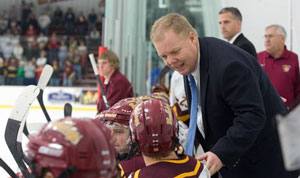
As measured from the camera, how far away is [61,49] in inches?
524

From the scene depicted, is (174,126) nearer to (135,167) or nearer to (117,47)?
(135,167)

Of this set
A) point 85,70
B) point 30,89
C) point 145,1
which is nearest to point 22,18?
point 85,70

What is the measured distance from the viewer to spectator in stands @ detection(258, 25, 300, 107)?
3.79 m

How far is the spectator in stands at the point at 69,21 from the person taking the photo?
49.3 ft

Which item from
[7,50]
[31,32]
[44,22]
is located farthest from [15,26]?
[7,50]

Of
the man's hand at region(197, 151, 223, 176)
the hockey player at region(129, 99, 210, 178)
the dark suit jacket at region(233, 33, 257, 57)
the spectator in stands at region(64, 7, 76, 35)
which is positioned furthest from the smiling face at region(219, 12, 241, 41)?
the spectator in stands at region(64, 7, 76, 35)

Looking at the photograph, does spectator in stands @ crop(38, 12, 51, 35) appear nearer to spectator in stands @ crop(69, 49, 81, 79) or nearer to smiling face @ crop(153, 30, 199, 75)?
spectator in stands @ crop(69, 49, 81, 79)

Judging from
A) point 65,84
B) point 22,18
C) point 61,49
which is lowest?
point 65,84

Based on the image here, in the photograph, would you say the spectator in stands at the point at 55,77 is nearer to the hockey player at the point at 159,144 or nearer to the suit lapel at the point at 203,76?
the suit lapel at the point at 203,76

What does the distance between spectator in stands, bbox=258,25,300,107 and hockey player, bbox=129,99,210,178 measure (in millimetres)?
2639

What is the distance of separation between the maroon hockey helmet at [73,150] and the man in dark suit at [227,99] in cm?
→ 79

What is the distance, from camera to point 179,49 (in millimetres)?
1534

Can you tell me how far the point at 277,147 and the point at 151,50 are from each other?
3952 mm

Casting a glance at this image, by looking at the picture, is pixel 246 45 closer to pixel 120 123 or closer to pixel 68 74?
pixel 120 123
